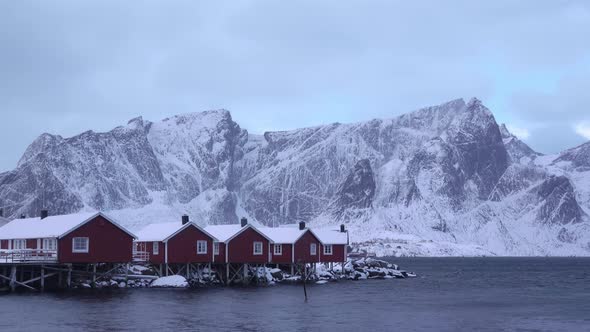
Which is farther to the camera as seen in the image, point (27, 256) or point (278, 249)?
point (278, 249)

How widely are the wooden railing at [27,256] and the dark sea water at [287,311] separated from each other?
14.5ft

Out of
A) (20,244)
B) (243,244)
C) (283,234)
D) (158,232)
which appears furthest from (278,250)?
(20,244)

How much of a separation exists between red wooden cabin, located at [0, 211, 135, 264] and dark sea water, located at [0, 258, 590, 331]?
13.5ft

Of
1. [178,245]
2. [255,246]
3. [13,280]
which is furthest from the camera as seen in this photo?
[255,246]

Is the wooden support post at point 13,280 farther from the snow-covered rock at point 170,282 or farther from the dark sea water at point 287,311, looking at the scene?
the snow-covered rock at point 170,282

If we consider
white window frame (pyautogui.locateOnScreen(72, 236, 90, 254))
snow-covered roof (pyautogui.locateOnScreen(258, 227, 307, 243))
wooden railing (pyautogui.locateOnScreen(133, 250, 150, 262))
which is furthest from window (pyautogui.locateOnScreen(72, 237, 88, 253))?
snow-covered roof (pyautogui.locateOnScreen(258, 227, 307, 243))

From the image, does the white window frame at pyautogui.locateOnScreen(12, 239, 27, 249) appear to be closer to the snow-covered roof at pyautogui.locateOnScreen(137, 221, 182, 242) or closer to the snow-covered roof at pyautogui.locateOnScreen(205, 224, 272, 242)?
the snow-covered roof at pyautogui.locateOnScreen(137, 221, 182, 242)

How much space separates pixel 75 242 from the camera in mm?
81125

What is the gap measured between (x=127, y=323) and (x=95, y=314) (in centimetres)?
539

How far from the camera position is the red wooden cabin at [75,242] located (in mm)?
80250

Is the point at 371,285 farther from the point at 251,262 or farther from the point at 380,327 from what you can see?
the point at 380,327

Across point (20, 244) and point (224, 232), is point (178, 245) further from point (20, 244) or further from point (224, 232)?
point (20, 244)

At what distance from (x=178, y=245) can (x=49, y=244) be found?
1560 centimetres

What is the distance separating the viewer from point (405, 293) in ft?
304
